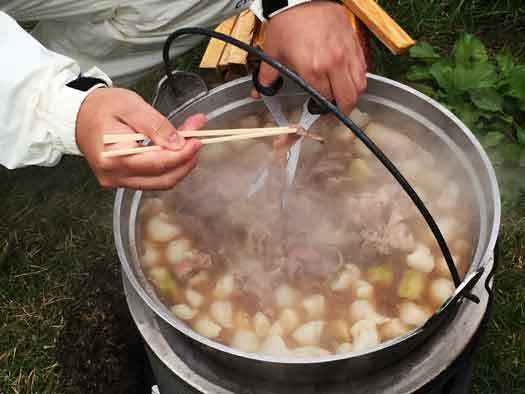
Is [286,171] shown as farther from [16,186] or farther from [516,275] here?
[16,186]

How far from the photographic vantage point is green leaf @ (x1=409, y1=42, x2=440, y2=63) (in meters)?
2.88

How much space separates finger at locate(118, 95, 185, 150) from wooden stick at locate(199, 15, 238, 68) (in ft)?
4.46

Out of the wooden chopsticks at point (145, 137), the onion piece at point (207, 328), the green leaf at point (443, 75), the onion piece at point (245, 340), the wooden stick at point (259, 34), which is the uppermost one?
the wooden chopsticks at point (145, 137)

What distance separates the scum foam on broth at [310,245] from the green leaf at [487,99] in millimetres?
890

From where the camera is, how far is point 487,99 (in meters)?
2.68

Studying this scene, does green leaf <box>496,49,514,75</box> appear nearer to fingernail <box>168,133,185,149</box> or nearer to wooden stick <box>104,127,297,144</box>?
wooden stick <box>104,127,297,144</box>

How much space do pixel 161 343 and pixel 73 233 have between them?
129 cm

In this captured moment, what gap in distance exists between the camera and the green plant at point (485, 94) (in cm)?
264

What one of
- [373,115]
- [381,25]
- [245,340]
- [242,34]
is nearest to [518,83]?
[381,25]

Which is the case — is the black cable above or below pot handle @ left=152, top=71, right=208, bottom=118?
above

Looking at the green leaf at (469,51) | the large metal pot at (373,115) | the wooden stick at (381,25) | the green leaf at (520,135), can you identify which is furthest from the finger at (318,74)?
the green leaf at (469,51)

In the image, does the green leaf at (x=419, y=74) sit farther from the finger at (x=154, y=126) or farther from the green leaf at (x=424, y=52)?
the finger at (x=154, y=126)

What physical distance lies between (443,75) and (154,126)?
1720 millimetres

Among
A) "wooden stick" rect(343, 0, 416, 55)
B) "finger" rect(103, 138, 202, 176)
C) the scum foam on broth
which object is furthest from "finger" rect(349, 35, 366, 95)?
"wooden stick" rect(343, 0, 416, 55)
